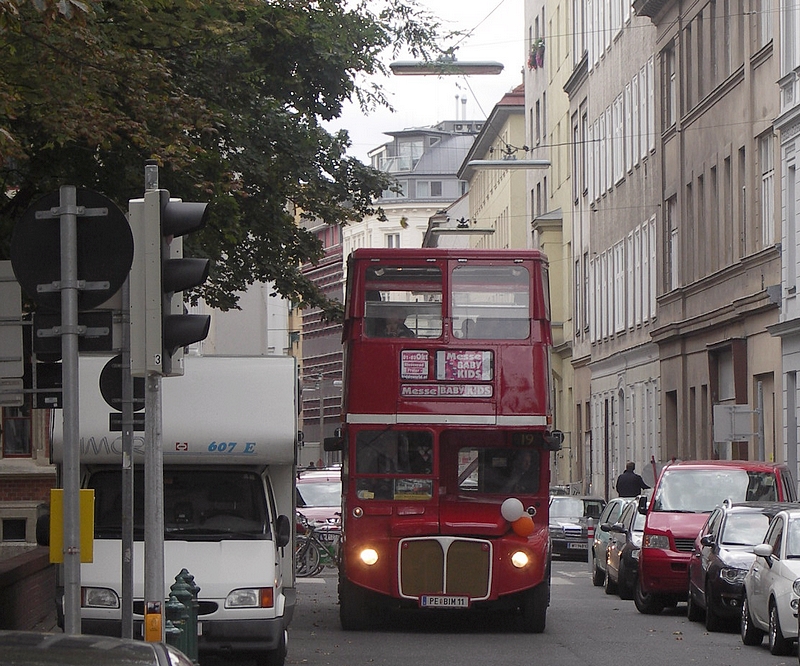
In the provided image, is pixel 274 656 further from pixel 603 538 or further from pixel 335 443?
pixel 603 538

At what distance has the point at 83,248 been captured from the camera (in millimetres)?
9297

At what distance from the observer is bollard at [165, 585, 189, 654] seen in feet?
43.0

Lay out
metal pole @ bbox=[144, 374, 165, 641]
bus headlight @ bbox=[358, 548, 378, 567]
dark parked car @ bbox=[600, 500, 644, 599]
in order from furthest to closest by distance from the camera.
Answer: dark parked car @ bbox=[600, 500, 644, 599] < bus headlight @ bbox=[358, 548, 378, 567] < metal pole @ bbox=[144, 374, 165, 641]

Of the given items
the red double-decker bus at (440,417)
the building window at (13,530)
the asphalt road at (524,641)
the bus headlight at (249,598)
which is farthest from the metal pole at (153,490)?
the building window at (13,530)

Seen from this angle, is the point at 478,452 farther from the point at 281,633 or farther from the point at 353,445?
the point at 281,633

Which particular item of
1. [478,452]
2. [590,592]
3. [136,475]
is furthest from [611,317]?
→ [136,475]

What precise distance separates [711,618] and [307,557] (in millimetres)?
14124

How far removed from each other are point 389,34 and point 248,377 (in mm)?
10591

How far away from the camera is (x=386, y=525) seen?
20656 millimetres

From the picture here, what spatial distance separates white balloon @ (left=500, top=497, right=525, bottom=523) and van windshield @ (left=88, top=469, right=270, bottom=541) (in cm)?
470

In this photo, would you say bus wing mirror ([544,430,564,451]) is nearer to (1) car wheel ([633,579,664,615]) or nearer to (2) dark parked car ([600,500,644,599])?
(1) car wheel ([633,579,664,615])

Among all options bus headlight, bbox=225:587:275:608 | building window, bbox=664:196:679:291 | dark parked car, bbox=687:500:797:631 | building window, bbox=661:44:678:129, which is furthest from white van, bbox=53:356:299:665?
building window, bbox=661:44:678:129

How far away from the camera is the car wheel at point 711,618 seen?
70.2ft

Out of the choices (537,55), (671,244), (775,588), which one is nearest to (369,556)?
(775,588)
